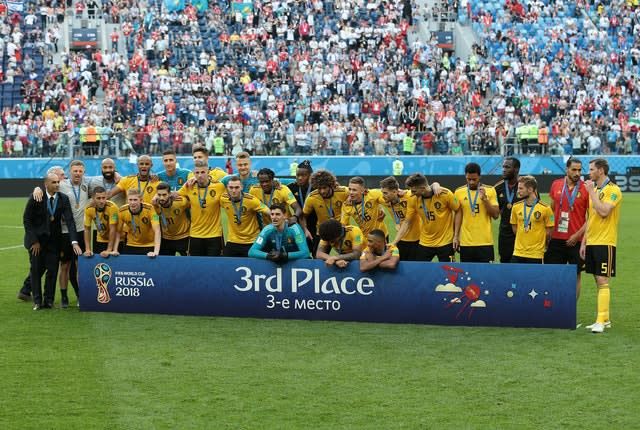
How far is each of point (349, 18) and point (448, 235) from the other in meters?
34.0

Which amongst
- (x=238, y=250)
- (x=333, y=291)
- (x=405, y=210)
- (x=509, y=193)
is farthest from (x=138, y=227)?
(x=509, y=193)

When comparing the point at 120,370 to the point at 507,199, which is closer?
the point at 120,370

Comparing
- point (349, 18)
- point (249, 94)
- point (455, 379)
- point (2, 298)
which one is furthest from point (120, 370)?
point (349, 18)

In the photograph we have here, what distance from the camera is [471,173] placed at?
1280cm

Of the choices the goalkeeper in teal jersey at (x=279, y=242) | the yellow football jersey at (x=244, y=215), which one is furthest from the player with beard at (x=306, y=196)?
the goalkeeper in teal jersey at (x=279, y=242)

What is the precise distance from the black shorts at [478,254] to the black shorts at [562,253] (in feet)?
2.27

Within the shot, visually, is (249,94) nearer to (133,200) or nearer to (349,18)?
(349,18)

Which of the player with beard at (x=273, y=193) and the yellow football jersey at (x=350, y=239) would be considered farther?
the player with beard at (x=273, y=193)

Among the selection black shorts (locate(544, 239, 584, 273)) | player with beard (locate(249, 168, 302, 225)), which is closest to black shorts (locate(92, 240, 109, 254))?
player with beard (locate(249, 168, 302, 225))

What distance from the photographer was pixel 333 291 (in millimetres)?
12547

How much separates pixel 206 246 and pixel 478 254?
11.4 feet

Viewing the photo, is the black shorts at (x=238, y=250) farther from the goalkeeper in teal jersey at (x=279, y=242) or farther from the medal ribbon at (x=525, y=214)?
the medal ribbon at (x=525, y=214)

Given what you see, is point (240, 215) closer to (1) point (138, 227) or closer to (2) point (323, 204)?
(2) point (323, 204)

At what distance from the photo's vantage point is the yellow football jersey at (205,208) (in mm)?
13680
